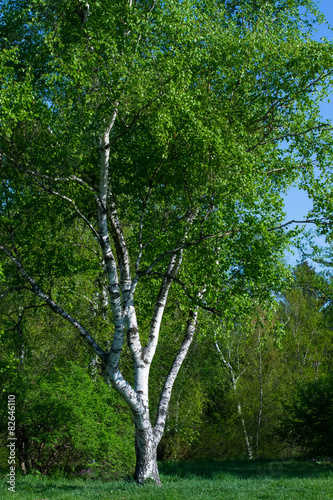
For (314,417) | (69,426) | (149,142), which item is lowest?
(314,417)

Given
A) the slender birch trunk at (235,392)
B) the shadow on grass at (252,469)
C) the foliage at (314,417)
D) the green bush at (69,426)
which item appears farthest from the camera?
the slender birch trunk at (235,392)

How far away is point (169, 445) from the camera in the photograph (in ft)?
75.8

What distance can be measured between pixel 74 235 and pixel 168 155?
6.53 metres

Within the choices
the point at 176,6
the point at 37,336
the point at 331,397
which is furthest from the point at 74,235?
the point at 331,397

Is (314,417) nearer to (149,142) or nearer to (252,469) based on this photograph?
(252,469)

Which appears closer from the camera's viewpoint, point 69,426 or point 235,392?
point 69,426

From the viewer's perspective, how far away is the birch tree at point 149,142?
9141 millimetres

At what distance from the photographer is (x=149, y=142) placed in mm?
9922

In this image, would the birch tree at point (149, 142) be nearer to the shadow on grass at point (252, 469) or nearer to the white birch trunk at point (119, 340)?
the white birch trunk at point (119, 340)

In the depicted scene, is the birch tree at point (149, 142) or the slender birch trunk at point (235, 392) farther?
the slender birch trunk at point (235, 392)

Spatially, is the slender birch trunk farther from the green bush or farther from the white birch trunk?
the white birch trunk

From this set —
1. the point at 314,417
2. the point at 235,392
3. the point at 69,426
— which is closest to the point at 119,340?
the point at 69,426

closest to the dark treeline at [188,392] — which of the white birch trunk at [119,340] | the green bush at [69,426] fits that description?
the green bush at [69,426]

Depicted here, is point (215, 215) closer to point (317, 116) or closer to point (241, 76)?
point (241, 76)
